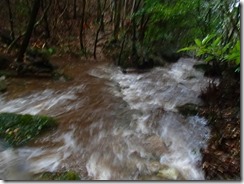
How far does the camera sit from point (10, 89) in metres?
5.52

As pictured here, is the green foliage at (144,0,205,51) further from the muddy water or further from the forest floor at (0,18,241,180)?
the forest floor at (0,18,241,180)

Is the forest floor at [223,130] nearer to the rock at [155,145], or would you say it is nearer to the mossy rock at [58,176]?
the rock at [155,145]

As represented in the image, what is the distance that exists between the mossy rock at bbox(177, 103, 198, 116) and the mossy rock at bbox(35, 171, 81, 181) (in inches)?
100

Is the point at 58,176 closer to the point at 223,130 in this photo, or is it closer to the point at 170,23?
the point at 223,130

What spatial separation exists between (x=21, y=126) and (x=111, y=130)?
1282 mm

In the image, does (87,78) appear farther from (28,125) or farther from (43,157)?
(43,157)

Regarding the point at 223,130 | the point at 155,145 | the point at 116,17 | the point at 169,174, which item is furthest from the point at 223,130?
the point at 116,17

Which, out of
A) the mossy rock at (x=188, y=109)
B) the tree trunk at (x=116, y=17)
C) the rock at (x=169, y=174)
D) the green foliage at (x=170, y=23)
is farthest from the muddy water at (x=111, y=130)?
the tree trunk at (x=116, y=17)

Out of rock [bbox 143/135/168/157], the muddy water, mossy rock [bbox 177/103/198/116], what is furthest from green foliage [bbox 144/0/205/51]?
rock [bbox 143/135/168/157]

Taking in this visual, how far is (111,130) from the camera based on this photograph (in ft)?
14.1

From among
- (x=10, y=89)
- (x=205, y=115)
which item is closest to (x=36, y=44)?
(x=10, y=89)

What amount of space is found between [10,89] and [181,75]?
Result: 16.9ft

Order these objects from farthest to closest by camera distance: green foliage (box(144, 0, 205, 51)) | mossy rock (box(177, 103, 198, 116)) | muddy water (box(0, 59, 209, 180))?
green foliage (box(144, 0, 205, 51)), mossy rock (box(177, 103, 198, 116)), muddy water (box(0, 59, 209, 180))

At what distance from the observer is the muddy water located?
3.32 m
